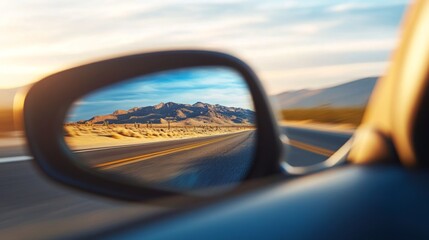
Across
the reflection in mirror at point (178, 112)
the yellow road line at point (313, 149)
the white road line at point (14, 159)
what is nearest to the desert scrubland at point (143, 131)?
the reflection in mirror at point (178, 112)

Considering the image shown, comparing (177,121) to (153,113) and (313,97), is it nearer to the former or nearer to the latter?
(153,113)

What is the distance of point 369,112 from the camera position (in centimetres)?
326

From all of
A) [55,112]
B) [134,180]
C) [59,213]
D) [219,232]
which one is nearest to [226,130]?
[134,180]

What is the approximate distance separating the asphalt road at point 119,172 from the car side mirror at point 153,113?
0.22 feet

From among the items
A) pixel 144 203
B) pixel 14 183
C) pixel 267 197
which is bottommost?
pixel 14 183

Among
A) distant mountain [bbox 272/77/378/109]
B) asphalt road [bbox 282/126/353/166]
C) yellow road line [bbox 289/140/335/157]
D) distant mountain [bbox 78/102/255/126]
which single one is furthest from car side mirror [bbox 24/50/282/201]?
yellow road line [bbox 289/140/335/157]

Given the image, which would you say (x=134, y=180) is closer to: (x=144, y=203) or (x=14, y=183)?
(x=144, y=203)

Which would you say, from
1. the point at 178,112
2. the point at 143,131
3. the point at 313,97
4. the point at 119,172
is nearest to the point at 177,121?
the point at 178,112

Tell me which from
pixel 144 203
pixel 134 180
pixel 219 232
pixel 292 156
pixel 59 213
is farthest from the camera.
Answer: pixel 292 156

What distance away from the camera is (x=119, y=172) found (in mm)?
4023

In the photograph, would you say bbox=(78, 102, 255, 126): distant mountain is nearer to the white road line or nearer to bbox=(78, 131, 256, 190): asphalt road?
bbox=(78, 131, 256, 190): asphalt road

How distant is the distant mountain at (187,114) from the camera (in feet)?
10.7

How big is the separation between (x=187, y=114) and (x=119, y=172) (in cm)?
88

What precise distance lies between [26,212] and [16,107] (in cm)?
778
